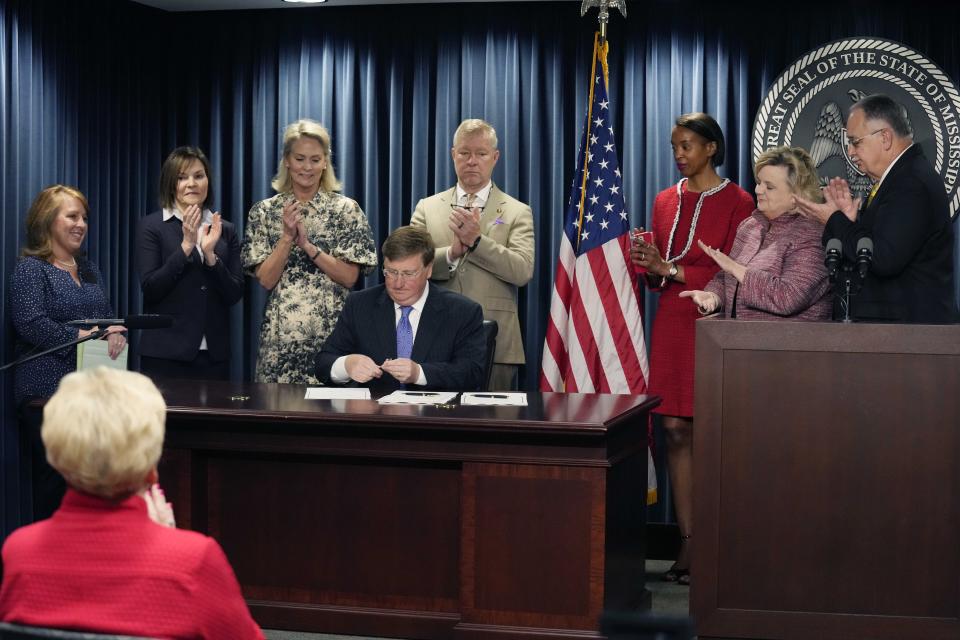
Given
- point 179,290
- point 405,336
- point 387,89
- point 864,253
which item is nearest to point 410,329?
point 405,336

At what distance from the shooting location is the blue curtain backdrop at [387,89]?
5.67 meters

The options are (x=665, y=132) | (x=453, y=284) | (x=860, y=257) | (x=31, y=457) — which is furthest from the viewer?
(x=665, y=132)

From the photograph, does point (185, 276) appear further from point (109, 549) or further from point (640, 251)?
point (109, 549)

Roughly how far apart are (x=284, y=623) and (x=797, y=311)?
78.3 inches

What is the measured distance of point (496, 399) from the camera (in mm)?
3877

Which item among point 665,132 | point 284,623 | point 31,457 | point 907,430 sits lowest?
point 284,623

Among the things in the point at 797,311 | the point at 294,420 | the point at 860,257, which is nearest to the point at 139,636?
the point at 294,420

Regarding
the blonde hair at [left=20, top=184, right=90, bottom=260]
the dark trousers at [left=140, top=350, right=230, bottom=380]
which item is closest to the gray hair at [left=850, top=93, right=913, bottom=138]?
the dark trousers at [left=140, top=350, right=230, bottom=380]

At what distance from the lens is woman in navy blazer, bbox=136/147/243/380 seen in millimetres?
4820

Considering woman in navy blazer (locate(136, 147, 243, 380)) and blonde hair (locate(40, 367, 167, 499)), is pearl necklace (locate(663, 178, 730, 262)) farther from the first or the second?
blonde hair (locate(40, 367, 167, 499))

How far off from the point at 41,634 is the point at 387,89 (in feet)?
16.1

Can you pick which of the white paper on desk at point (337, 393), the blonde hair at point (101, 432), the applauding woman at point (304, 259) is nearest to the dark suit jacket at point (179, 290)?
the applauding woman at point (304, 259)

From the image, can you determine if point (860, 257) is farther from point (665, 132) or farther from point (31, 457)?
point (31, 457)

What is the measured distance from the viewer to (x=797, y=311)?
3.97 metres
